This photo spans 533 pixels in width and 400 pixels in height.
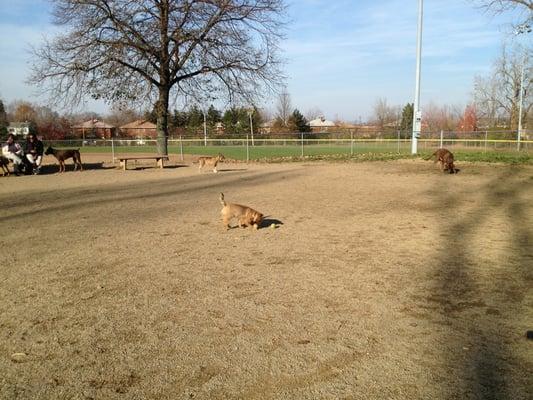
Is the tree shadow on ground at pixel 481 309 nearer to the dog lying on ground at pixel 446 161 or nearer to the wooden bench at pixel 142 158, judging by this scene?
the dog lying on ground at pixel 446 161

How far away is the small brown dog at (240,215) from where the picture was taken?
7.38 m

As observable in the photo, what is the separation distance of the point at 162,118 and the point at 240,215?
19.7 meters

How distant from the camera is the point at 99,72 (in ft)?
76.7

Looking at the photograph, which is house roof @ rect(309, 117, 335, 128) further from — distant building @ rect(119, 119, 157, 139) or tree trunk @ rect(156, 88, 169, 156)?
tree trunk @ rect(156, 88, 169, 156)

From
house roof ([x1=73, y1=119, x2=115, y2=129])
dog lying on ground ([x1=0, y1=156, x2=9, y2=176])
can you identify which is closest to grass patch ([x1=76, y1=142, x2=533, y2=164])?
dog lying on ground ([x1=0, y1=156, x2=9, y2=176])

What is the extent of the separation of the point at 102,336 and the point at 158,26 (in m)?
22.4

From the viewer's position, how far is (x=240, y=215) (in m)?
7.41

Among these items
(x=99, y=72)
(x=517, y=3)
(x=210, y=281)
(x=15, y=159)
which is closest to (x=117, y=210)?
(x=210, y=281)

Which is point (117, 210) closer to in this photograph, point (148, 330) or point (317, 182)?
point (148, 330)

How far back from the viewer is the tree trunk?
82.5 feet

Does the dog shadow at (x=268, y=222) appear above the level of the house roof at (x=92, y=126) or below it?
below

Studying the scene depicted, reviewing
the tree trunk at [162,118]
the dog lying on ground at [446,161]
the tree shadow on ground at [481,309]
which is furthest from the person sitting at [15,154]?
the dog lying on ground at [446,161]

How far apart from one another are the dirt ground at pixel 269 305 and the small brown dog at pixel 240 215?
348 mm

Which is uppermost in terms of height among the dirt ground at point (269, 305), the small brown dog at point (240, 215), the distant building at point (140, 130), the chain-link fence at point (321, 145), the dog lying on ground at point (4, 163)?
the distant building at point (140, 130)
